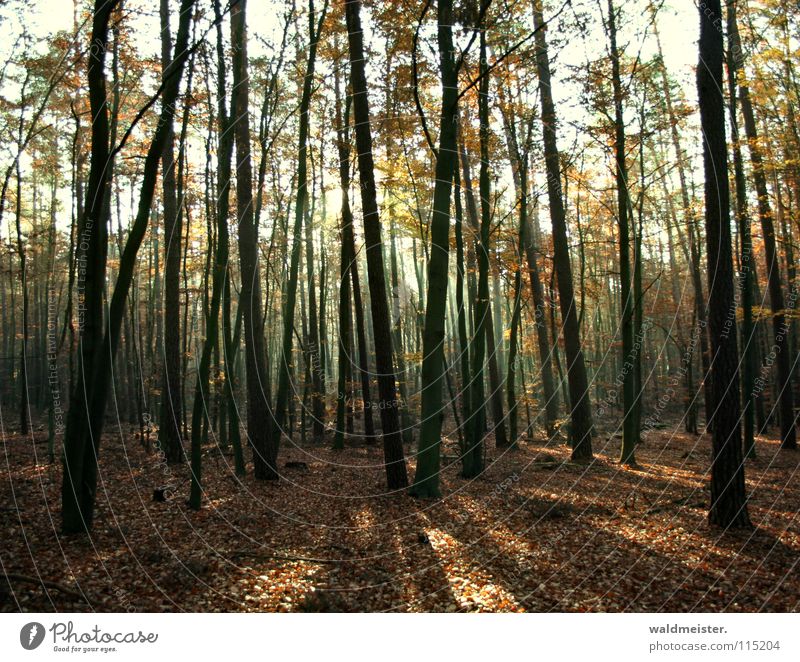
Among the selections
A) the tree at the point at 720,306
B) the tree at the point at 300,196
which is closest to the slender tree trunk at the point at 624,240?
the tree at the point at 720,306

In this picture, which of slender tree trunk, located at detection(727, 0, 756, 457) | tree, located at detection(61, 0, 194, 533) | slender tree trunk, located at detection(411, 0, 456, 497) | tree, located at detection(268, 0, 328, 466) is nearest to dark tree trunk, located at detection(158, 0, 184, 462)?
tree, located at detection(268, 0, 328, 466)

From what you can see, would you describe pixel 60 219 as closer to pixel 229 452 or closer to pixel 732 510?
pixel 229 452

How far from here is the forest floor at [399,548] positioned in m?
5.62

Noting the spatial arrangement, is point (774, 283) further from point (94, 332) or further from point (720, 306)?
point (94, 332)

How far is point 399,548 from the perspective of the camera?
7598 mm

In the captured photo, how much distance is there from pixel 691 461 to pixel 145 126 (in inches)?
805

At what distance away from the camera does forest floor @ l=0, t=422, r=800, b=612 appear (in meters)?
5.62

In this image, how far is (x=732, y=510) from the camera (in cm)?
753

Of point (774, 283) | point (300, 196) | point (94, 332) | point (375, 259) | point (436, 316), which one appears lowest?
point (94, 332)

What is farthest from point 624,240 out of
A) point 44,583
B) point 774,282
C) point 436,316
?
point 44,583

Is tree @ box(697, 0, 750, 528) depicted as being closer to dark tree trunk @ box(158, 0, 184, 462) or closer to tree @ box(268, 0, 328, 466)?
tree @ box(268, 0, 328, 466)

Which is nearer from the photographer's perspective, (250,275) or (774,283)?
(250,275)

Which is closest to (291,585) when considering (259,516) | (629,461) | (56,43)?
(259,516)

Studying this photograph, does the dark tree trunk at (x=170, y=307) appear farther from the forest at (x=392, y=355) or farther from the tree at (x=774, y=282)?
the tree at (x=774, y=282)
